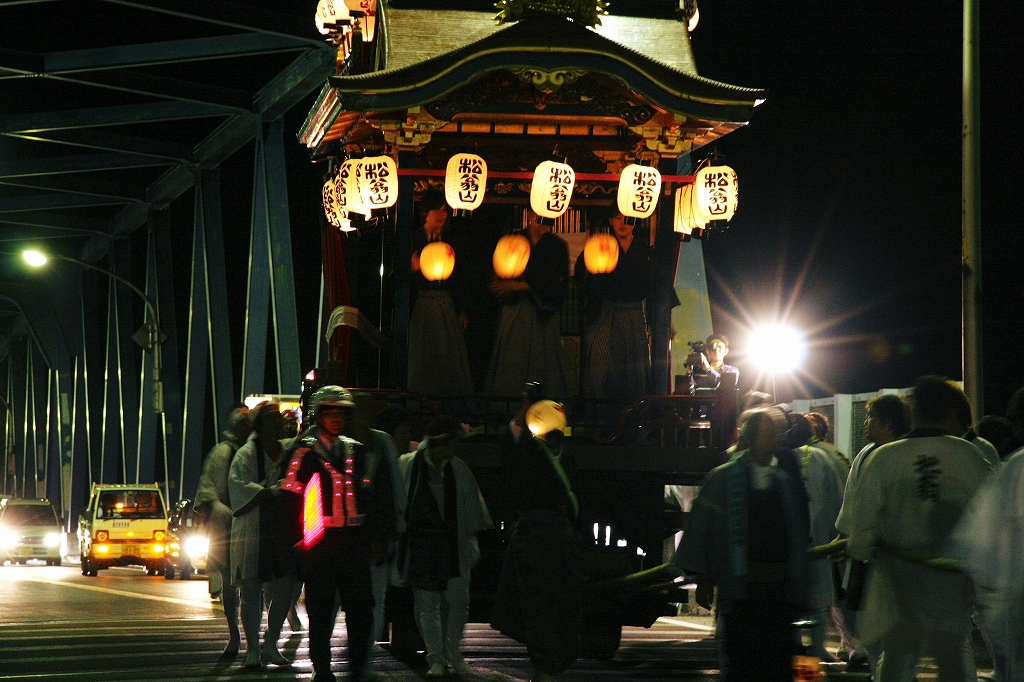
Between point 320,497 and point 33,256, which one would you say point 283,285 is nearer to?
point 33,256

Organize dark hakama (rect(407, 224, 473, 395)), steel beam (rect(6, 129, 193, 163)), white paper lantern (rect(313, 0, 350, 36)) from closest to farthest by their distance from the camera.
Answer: dark hakama (rect(407, 224, 473, 395))
white paper lantern (rect(313, 0, 350, 36))
steel beam (rect(6, 129, 193, 163))

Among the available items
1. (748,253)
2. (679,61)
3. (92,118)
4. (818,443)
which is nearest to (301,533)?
(818,443)

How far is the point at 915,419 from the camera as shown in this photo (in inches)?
256

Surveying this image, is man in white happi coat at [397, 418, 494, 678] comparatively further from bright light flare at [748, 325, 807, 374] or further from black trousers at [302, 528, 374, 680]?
bright light flare at [748, 325, 807, 374]

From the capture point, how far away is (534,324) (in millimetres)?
13516

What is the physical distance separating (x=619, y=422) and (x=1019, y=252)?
Answer: 55.5ft

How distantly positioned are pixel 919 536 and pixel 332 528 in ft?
11.0

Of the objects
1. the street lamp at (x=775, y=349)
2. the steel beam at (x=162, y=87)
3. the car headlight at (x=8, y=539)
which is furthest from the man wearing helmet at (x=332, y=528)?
the car headlight at (x=8, y=539)

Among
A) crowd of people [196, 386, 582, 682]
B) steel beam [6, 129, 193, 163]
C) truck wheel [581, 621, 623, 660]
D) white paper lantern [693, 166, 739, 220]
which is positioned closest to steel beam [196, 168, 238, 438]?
steel beam [6, 129, 193, 163]

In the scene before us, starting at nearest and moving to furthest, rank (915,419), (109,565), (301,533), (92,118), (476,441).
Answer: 1. (915,419)
2. (301,533)
3. (476,441)
4. (109,565)
5. (92,118)

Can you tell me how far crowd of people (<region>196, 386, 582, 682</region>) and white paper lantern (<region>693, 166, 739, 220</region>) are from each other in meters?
4.92

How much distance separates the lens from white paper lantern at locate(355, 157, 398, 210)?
12898mm

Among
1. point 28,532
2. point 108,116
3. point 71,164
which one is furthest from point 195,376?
point 108,116

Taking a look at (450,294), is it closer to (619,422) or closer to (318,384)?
(318,384)
